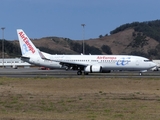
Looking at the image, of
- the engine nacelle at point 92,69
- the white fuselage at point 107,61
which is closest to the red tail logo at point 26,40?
the white fuselage at point 107,61

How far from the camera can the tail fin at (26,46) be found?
200ft

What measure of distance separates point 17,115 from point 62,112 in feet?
6.47

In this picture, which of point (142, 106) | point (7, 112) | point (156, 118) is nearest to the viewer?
point (156, 118)

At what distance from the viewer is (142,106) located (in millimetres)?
19375

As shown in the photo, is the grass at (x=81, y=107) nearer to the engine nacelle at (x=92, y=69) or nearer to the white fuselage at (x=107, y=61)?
the engine nacelle at (x=92, y=69)

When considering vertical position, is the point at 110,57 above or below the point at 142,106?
above

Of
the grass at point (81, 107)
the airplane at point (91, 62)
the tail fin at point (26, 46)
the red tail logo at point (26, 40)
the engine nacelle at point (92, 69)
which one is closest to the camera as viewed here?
the grass at point (81, 107)

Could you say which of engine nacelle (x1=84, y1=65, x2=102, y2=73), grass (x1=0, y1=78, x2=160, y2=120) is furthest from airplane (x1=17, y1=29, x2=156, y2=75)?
grass (x1=0, y1=78, x2=160, y2=120)

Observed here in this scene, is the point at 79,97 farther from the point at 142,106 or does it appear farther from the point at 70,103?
the point at 142,106

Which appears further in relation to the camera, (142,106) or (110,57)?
(110,57)

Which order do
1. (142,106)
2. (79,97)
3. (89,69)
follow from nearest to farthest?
(142,106), (79,97), (89,69)

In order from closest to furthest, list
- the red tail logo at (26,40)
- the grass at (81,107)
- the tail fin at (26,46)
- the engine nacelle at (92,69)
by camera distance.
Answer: the grass at (81,107), the engine nacelle at (92,69), the tail fin at (26,46), the red tail logo at (26,40)

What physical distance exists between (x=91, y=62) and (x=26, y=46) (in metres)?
10.5

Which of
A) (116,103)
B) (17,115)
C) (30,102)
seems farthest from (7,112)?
(116,103)
